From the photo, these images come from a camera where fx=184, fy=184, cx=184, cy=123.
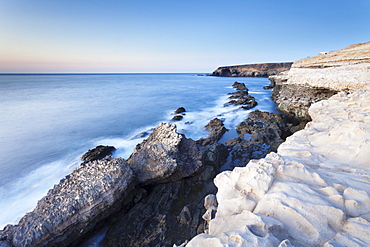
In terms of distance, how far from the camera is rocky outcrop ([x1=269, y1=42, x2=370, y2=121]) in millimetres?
7578

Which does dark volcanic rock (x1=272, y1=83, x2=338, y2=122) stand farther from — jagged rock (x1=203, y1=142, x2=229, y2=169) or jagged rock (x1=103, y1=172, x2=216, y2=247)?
jagged rock (x1=103, y1=172, x2=216, y2=247)

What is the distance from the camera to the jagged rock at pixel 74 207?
3.16 metres

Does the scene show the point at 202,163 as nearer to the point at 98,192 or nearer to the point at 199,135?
the point at 98,192

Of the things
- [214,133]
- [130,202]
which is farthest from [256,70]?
A: [130,202]

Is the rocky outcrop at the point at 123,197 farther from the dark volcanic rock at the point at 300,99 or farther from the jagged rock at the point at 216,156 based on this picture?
the dark volcanic rock at the point at 300,99

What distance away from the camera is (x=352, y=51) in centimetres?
1057

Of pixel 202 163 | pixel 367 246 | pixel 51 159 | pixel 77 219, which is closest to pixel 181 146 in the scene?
pixel 202 163

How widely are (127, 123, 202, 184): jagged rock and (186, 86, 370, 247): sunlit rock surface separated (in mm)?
2290

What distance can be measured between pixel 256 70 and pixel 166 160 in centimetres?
8094

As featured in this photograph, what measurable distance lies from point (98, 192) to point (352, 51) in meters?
14.4

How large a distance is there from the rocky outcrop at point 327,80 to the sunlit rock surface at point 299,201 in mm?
5891

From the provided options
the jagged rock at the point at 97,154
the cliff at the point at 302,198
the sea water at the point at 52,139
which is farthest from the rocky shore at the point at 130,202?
the jagged rock at the point at 97,154

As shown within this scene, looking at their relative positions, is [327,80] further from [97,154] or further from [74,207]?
[74,207]

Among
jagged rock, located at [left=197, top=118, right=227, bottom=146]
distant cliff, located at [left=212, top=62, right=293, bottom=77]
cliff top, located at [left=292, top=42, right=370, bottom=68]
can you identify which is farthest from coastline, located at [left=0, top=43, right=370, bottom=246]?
distant cliff, located at [left=212, top=62, right=293, bottom=77]
